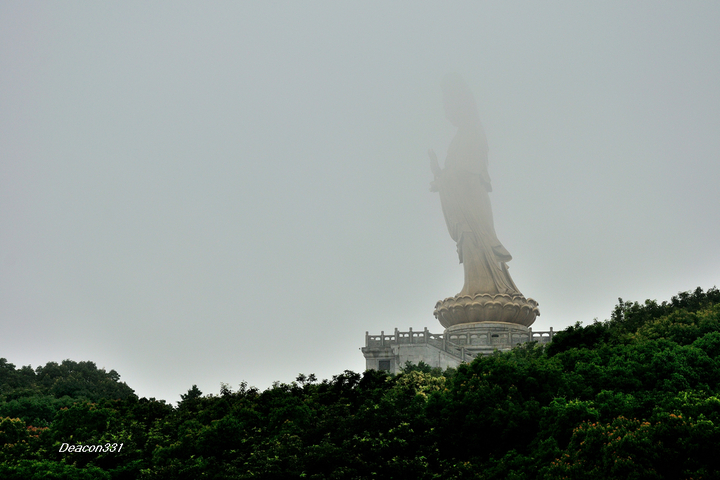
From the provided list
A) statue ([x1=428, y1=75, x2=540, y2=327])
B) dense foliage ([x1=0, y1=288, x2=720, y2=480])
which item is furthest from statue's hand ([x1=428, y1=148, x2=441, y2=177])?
dense foliage ([x1=0, y1=288, x2=720, y2=480])

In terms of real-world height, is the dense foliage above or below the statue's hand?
below

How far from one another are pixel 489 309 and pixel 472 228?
Answer: 5.53 m

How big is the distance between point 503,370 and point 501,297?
20.4m

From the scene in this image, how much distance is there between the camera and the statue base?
37906 millimetres

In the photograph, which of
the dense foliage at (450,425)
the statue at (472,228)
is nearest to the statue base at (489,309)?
the statue at (472,228)

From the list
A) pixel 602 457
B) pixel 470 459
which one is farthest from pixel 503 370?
pixel 602 457

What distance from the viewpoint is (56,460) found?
18812 millimetres

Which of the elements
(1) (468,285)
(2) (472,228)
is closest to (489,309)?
(1) (468,285)

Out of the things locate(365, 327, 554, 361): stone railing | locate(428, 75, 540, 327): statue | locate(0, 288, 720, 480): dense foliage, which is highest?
locate(428, 75, 540, 327): statue

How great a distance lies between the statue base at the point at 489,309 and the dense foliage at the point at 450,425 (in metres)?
15.5

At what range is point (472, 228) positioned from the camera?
137ft

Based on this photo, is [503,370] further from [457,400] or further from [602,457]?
[602,457]

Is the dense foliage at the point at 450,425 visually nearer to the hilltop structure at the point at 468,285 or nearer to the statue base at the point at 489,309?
the hilltop structure at the point at 468,285

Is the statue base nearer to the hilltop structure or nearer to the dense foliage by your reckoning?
the hilltop structure
